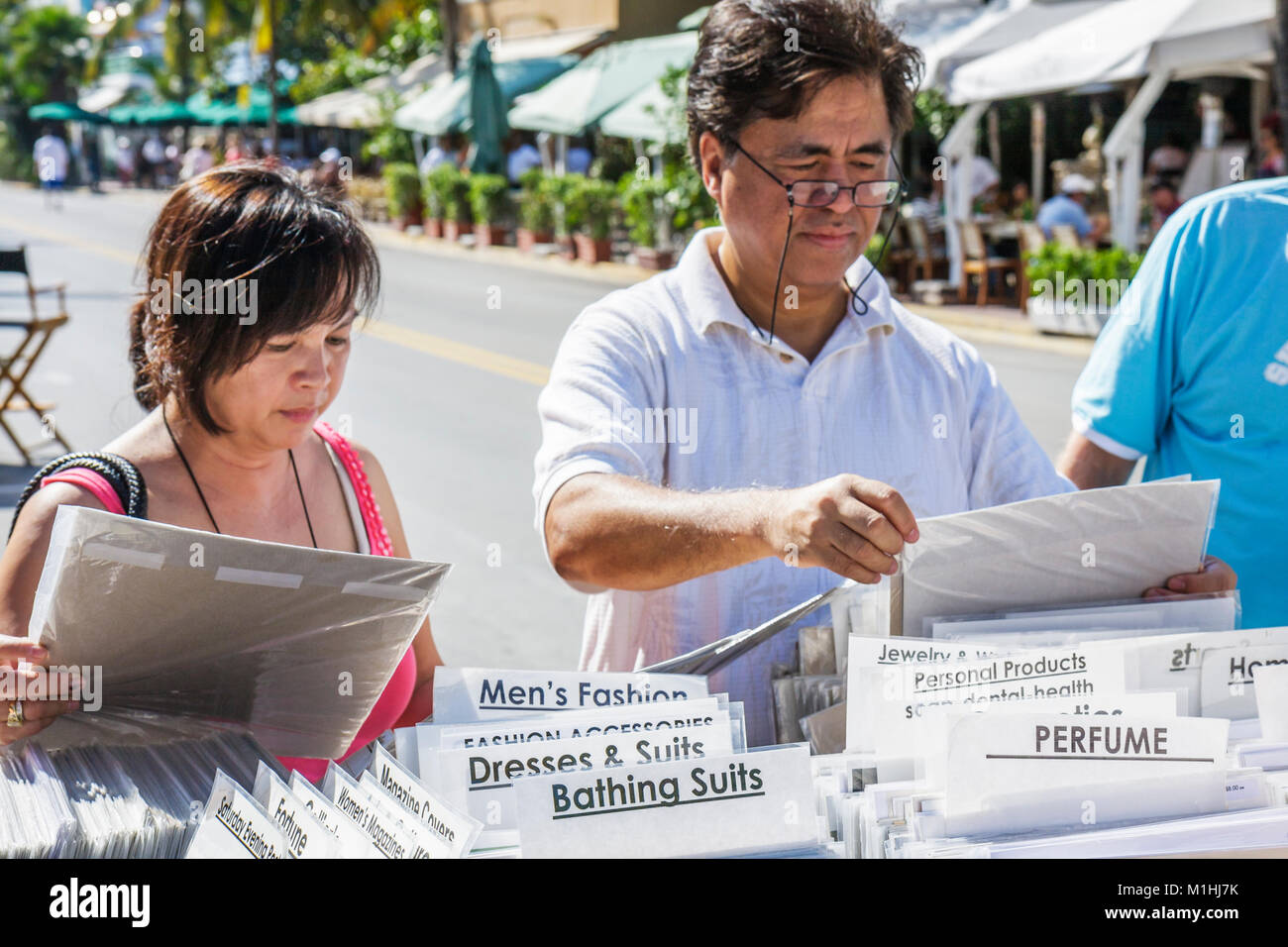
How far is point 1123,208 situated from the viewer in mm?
14828

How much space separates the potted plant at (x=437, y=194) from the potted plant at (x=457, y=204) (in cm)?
6

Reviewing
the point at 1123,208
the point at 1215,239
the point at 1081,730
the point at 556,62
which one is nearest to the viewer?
the point at 1081,730

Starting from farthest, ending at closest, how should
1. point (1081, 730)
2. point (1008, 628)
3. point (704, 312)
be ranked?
1. point (704, 312)
2. point (1008, 628)
3. point (1081, 730)

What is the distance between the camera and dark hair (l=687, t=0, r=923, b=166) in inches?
80.9

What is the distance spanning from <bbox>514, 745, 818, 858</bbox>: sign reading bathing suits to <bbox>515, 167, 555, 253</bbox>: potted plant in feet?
74.9

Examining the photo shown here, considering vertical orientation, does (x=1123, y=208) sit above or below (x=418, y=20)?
below

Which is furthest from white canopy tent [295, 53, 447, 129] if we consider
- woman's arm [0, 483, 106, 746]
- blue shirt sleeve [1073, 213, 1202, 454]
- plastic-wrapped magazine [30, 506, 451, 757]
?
plastic-wrapped magazine [30, 506, 451, 757]

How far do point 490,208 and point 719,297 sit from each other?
2437cm

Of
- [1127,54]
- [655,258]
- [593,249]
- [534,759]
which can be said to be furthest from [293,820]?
[593,249]

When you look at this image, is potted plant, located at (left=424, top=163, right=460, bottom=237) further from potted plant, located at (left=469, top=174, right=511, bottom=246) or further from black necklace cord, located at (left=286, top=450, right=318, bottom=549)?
black necklace cord, located at (left=286, top=450, right=318, bottom=549)
